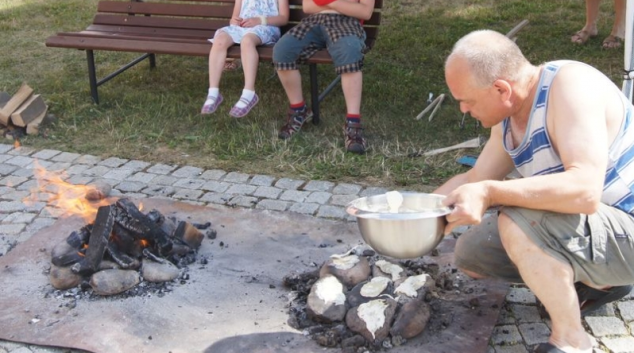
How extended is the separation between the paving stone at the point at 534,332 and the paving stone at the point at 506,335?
26mm

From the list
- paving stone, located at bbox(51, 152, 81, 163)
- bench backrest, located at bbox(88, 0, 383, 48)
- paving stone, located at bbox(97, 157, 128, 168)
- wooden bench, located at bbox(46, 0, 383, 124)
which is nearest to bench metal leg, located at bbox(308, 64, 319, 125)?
wooden bench, located at bbox(46, 0, 383, 124)

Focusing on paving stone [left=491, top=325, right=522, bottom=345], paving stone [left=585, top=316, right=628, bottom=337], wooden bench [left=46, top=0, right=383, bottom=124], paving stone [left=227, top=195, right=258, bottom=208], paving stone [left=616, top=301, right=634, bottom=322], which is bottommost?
paving stone [left=227, top=195, right=258, bottom=208]

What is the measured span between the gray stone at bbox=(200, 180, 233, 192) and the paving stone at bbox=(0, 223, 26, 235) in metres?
1.13

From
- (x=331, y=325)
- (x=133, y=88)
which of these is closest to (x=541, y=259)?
(x=331, y=325)

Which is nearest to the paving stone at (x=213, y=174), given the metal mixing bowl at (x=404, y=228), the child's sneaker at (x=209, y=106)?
the child's sneaker at (x=209, y=106)

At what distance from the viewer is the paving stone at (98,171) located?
17.1ft

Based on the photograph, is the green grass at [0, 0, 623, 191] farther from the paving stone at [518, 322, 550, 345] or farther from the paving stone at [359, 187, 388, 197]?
the paving stone at [518, 322, 550, 345]

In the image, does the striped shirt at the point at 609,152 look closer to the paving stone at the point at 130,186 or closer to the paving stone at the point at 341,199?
the paving stone at the point at 341,199

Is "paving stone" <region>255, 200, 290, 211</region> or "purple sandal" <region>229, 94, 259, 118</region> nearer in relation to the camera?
→ "paving stone" <region>255, 200, 290, 211</region>

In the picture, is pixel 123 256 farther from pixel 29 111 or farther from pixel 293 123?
pixel 29 111

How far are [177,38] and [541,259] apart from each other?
4.45m

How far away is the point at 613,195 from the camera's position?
2.97m

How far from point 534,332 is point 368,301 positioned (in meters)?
0.72

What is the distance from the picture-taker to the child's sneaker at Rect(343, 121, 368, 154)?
5.37m
